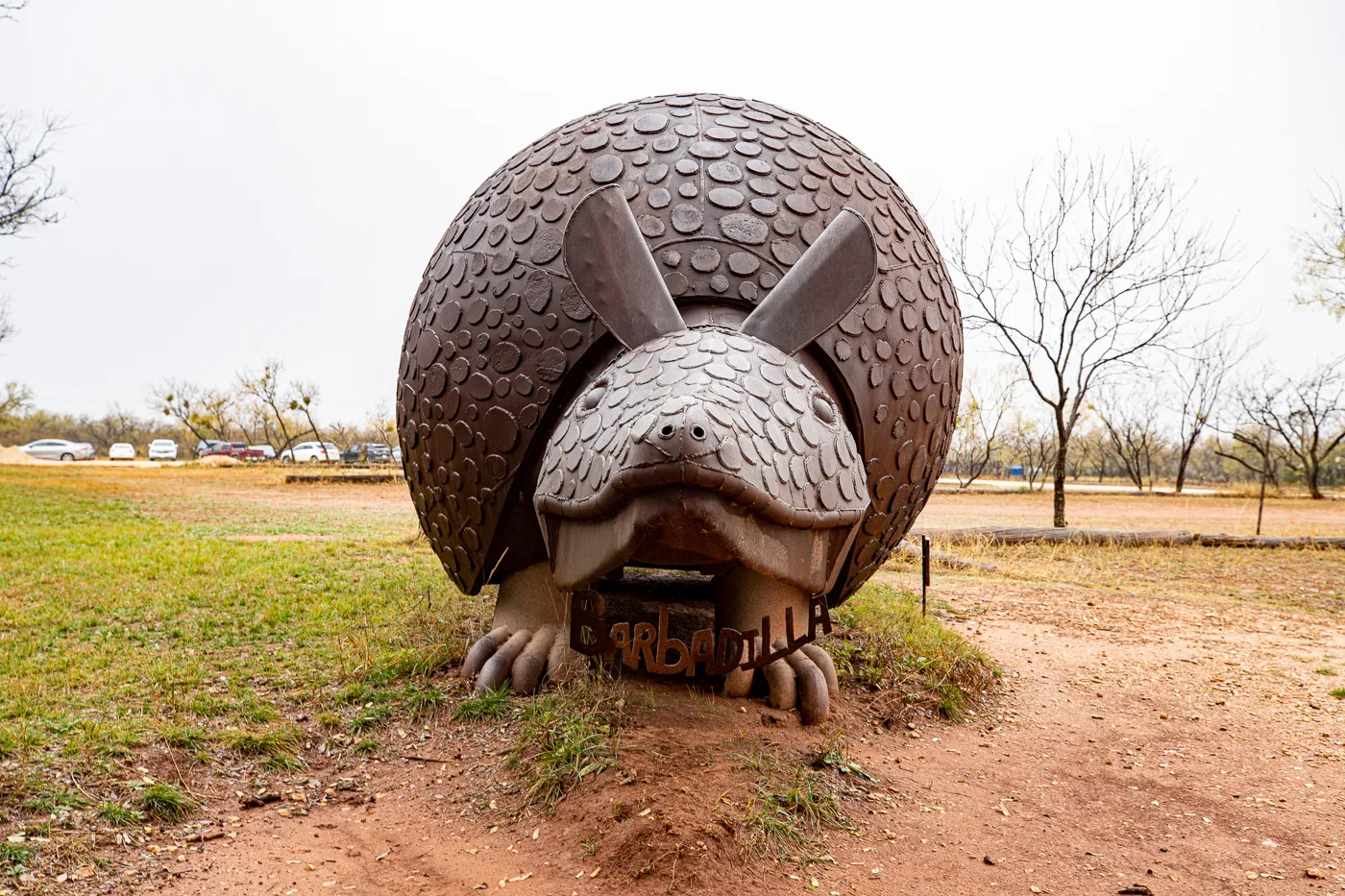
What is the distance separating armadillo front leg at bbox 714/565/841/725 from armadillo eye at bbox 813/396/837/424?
0.60m

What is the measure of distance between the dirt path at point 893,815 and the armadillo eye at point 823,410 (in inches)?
45.5

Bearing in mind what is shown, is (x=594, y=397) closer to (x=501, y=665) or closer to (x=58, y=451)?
(x=501, y=665)

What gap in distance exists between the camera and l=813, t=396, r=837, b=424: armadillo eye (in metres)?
2.49

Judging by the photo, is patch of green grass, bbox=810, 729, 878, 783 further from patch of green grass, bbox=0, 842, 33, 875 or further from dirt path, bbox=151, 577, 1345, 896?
patch of green grass, bbox=0, 842, 33, 875

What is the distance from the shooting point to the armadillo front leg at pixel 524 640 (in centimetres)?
337

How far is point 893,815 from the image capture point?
2.81 meters

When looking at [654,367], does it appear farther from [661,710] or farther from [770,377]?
→ [661,710]

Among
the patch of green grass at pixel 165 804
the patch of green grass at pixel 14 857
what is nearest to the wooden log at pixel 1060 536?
the patch of green grass at pixel 165 804

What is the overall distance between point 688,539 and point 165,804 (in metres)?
1.88

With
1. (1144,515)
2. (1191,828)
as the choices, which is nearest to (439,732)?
(1191,828)

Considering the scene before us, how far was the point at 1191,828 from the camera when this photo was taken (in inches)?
114

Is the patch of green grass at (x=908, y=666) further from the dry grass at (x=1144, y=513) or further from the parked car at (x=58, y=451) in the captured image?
the parked car at (x=58, y=451)

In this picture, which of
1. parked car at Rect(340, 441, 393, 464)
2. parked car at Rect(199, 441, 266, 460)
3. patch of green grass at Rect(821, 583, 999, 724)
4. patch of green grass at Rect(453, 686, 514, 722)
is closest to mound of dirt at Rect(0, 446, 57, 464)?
parked car at Rect(199, 441, 266, 460)

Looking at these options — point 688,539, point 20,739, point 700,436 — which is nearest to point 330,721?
point 20,739
